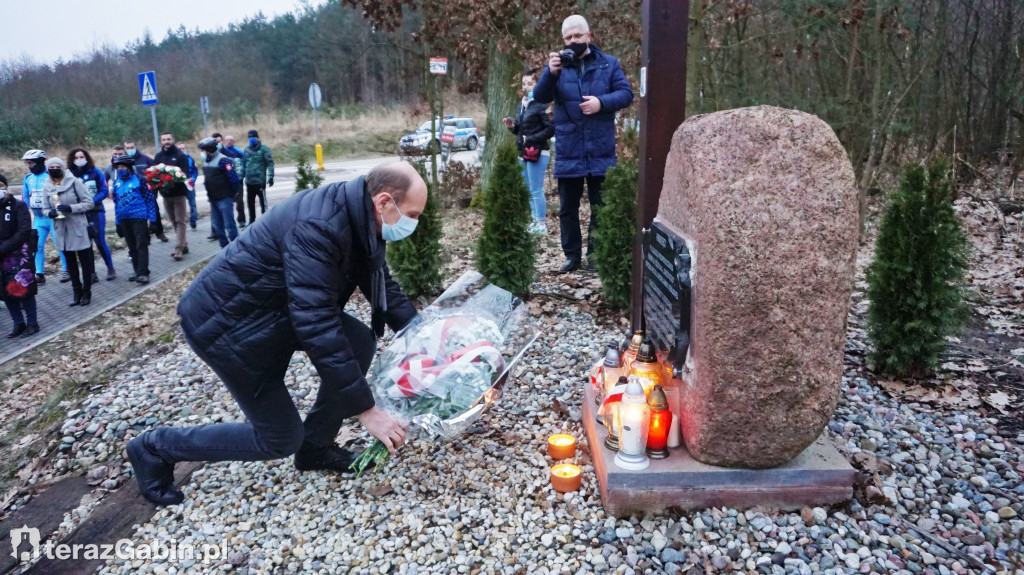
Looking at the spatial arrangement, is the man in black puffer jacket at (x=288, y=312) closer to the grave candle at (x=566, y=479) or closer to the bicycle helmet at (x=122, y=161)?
the grave candle at (x=566, y=479)

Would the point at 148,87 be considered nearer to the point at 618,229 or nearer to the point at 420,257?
the point at 420,257

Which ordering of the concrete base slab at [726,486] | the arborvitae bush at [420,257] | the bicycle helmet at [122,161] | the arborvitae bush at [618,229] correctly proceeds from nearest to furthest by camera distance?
the concrete base slab at [726,486], the arborvitae bush at [618,229], the arborvitae bush at [420,257], the bicycle helmet at [122,161]

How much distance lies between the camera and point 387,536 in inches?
119

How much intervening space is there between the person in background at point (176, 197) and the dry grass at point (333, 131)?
17.8m

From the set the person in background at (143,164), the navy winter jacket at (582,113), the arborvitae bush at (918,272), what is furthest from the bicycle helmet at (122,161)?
the arborvitae bush at (918,272)

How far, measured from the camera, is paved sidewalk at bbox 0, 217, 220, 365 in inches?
286

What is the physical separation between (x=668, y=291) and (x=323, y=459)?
75.8 inches

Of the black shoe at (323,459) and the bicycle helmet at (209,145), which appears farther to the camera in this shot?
the bicycle helmet at (209,145)

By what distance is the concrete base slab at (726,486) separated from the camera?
294 cm

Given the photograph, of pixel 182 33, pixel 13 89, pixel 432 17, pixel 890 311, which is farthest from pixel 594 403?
pixel 182 33

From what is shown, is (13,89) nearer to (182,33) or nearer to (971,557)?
(182,33)

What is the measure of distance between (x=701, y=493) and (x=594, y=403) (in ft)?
2.76

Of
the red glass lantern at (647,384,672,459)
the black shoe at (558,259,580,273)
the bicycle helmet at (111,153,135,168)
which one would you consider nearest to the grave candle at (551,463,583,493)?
the red glass lantern at (647,384,672,459)

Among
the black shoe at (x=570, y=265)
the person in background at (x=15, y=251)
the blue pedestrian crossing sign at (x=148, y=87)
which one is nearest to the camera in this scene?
the black shoe at (x=570, y=265)
